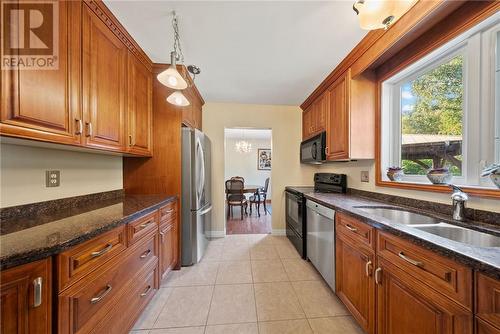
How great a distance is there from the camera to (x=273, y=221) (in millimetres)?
3369

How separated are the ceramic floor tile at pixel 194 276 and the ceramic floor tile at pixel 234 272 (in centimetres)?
7

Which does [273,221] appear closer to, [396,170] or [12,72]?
[396,170]

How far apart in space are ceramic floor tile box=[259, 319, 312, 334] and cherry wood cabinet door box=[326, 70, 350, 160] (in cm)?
158

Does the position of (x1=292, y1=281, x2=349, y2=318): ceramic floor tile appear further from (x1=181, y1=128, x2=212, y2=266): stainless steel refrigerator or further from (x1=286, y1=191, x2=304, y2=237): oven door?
(x1=181, y1=128, x2=212, y2=266): stainless steel refrigerator

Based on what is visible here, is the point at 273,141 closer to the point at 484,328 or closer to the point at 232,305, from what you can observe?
the point at 232,305

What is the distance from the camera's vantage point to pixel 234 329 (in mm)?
1376

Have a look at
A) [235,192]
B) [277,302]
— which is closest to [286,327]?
[277,302]

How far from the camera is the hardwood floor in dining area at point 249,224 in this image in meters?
3.54

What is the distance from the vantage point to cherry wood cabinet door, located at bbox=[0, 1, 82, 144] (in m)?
0.83

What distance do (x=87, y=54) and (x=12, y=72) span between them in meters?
0.52

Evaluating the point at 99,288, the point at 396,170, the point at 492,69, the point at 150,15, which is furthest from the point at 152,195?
the point at 492,69

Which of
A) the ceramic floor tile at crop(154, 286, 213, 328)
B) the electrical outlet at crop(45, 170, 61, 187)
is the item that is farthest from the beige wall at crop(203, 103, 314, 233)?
the electrical outlet at crop(45, 170, 61, 187)

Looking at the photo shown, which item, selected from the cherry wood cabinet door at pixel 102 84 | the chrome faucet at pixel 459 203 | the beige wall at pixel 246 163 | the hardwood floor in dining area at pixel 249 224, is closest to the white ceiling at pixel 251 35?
the cherry wood cabinet door at pixel 102 84

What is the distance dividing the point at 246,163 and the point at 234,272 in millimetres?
4829
